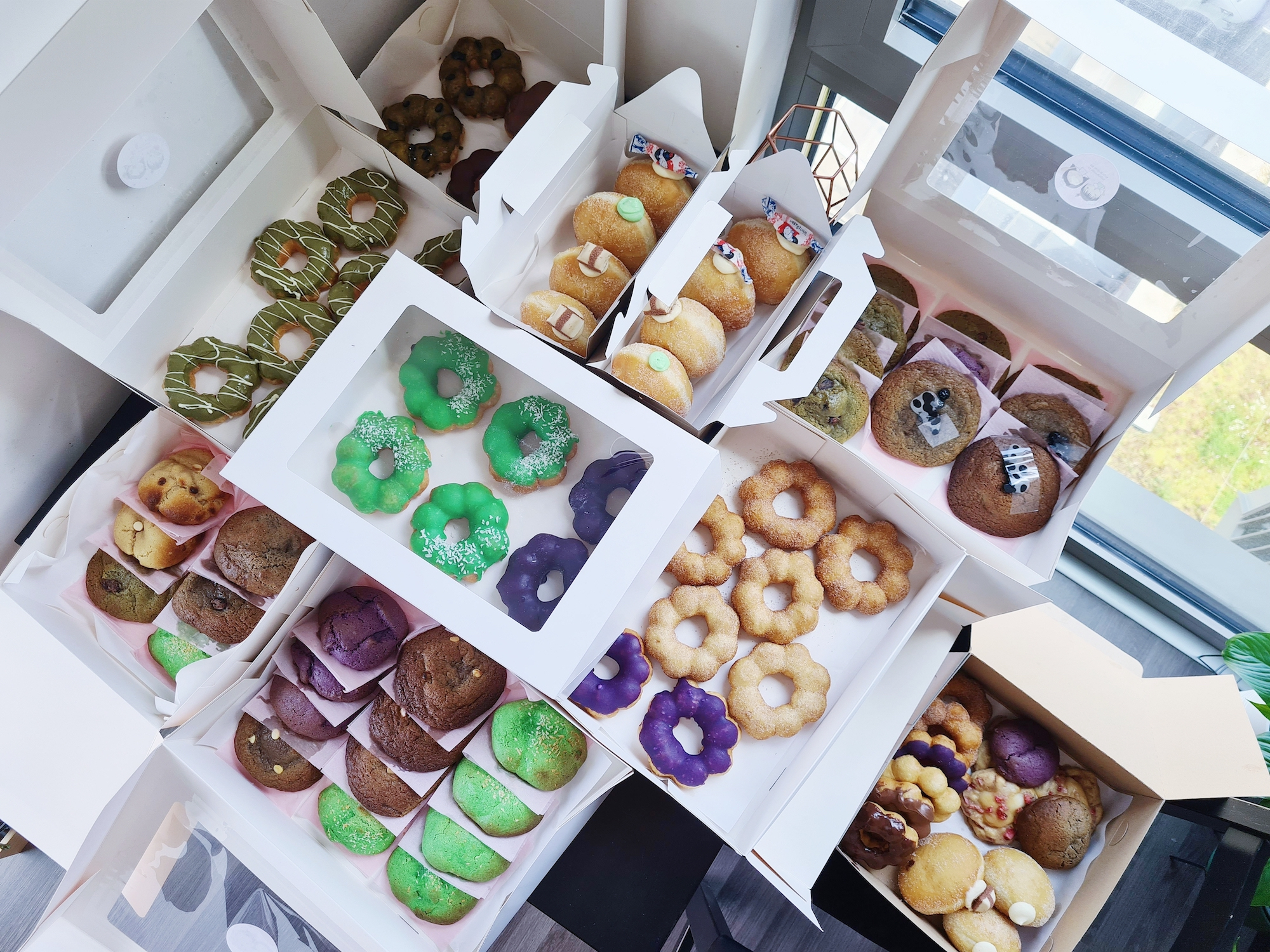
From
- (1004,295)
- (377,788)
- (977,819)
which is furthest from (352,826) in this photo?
(1004,295)

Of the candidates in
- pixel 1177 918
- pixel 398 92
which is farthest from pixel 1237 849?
pixel 398 92

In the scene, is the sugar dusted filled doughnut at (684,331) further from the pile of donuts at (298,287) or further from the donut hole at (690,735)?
the donut hole at (690,735)

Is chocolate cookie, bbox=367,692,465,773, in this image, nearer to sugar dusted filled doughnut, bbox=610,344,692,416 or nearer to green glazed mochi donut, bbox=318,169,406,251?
sugar dusted filled doughnut, bbox=610,344,692,416

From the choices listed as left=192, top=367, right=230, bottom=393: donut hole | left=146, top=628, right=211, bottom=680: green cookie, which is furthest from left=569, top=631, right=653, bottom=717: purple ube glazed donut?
left=192, top=367, right=230, bottom=393: donut hole

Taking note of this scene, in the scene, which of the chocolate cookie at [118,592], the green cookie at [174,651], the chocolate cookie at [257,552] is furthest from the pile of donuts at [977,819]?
the chocolate cookie at [118,592]

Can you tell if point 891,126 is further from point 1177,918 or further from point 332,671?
point 1177,918

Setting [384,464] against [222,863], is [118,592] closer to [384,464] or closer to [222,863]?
[222,863]
